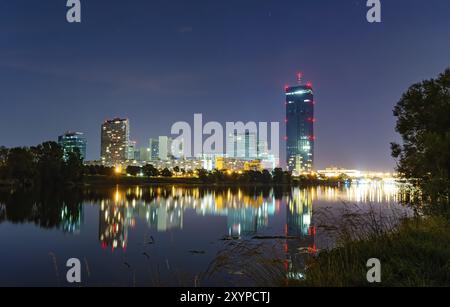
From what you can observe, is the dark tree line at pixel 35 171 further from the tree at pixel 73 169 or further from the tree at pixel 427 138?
the tree at pixel 427 138

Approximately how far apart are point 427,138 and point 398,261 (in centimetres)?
928

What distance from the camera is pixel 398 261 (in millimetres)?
8688

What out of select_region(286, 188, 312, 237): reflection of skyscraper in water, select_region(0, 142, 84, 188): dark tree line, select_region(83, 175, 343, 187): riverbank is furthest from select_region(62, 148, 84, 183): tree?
select_region(286, 188, 312, 237): reflection of skyscraper in water

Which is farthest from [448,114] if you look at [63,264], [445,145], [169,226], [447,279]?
[169,226]

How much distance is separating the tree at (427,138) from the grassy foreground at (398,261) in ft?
10.3

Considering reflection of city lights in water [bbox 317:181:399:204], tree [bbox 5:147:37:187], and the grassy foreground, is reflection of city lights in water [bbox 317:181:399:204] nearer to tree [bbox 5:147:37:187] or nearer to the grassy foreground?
the grassy foreground

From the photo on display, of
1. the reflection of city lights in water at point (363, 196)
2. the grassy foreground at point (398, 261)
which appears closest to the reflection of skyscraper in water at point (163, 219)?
the reflection of city lights in water at point (363, 196)

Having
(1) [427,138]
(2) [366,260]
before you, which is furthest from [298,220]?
(2) [366,260]

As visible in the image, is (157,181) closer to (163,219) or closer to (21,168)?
(21,168)

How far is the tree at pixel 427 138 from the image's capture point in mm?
14875

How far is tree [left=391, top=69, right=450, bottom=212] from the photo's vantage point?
14.9 m

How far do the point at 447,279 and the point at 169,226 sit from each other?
27.9 m
